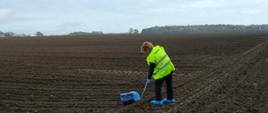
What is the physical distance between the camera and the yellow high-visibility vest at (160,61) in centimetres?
853

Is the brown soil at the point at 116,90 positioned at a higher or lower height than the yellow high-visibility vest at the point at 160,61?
lower

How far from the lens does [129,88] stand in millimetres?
11938

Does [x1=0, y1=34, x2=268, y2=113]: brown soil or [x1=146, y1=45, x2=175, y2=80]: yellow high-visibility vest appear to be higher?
[x1=146, y1=45, x2=175, y2=80]: yellow high-visibility vest

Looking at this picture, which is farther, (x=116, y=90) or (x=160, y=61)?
(x=116, y=90)

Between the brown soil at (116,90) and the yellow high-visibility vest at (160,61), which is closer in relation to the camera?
the yellow high-visibility vest at (160,61)

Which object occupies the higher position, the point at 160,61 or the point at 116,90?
the point at 160,61

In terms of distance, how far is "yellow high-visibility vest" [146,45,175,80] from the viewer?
853 centimetres

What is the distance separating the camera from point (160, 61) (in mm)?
8633

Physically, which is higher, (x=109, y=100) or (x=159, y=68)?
(x=159, y=68)

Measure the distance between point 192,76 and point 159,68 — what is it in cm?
599

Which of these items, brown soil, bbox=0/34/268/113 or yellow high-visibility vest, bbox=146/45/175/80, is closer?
yellow high-visibility vest, bbox=146/45/175/80

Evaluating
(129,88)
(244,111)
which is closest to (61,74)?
(129,88)

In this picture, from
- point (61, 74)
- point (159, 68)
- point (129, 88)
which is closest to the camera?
point (159, 68)

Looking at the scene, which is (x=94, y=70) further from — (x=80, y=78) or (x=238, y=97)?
(x=238, y=97)
